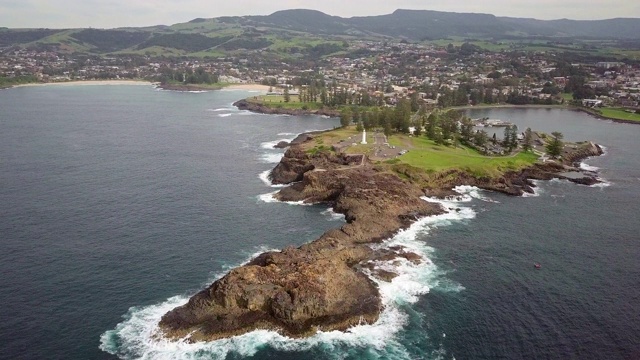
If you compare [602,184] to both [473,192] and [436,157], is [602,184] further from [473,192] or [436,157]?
[436,157]

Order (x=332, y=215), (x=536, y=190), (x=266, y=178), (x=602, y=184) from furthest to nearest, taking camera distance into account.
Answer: (x=266, y=178)
(x=602, y=184)
(x=536, y=190)
(x=332, y=215)

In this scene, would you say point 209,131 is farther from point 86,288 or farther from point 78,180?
point 86,288

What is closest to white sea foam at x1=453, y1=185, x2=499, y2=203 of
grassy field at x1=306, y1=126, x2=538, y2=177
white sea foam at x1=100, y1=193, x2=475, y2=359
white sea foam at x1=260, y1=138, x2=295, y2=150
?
grassy field at x1=306, y1=126, x2=538, y2=177

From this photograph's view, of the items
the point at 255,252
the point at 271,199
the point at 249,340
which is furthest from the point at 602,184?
the point at 249,340

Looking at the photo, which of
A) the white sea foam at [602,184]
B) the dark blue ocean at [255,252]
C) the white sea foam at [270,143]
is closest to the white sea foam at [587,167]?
the dark blue ocean at [255,252]

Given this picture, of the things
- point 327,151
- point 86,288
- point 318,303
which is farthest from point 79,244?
point 327,151

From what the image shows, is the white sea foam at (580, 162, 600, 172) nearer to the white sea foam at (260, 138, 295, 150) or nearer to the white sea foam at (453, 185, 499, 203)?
the white sea foam at (453, 185, 499, 203)

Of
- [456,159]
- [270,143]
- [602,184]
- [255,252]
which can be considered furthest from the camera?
[270,143]
